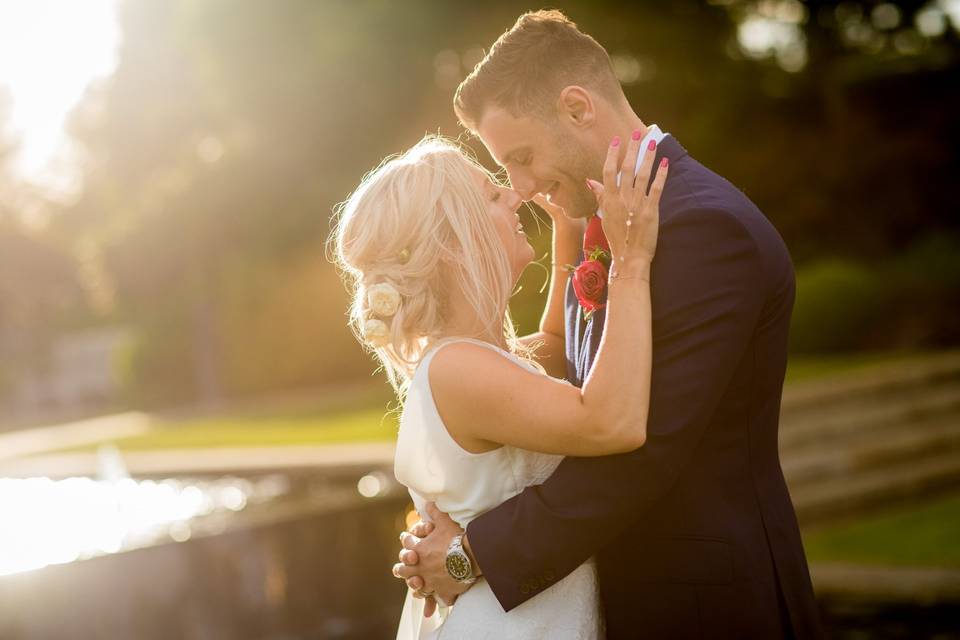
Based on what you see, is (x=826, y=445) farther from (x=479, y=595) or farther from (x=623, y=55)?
(x=623, y=55)

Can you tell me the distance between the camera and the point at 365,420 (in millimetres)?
16188

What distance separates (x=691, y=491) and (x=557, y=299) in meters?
1.06

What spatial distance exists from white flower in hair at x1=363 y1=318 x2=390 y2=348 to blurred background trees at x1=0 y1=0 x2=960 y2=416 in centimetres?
1012

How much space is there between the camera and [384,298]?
2791 mm

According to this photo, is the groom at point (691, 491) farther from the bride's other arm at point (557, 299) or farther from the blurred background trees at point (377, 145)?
the blurred background trees at point (377, 145)

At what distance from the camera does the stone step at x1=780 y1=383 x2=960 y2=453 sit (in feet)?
33.7

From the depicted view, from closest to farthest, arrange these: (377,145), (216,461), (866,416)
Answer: (866,416) < (216,461) < (377,145)

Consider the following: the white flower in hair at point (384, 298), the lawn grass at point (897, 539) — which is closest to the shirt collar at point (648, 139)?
the white flower in hair at point (384, 298)

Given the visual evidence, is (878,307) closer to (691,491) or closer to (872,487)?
(872,487)

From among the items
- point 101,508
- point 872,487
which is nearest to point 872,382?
point 872,487

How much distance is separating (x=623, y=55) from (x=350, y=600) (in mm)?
15474

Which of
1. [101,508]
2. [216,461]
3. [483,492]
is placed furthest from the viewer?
[216,461]

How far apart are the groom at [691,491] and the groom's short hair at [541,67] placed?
1.01ft

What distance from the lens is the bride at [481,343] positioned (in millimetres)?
2568
